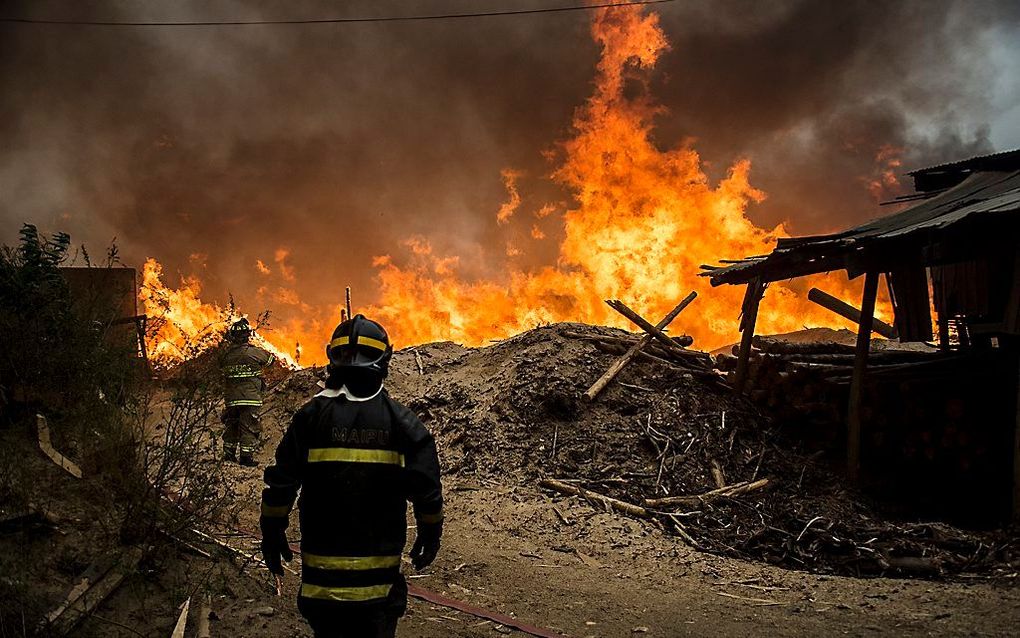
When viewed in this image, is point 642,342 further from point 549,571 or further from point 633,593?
point 633,593

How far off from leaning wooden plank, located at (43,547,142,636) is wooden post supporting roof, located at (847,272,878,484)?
901 centimetres

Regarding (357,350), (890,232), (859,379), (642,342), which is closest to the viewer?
(357,350)

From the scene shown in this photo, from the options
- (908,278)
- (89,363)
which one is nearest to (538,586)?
(89,363)

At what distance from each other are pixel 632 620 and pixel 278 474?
3694mm

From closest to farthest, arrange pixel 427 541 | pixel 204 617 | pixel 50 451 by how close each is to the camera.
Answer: pixel 427 541 < pixel 204 617 < pixel 50 451

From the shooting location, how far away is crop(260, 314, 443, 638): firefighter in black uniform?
305 cm

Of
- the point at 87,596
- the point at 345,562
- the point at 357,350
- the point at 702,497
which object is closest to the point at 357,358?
the point at 357,350

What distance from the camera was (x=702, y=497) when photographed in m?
8.85

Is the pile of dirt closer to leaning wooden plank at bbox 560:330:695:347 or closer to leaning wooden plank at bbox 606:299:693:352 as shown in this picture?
leaning wooden plank at bbox 560:330:695:347

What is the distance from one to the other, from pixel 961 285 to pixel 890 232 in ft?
14.5

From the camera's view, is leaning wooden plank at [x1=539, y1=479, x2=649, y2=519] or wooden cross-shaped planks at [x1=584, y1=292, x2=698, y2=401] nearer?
leaning wooden plank at [x1=539, y1=479, x2=649, y2=519]

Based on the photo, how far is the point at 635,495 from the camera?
356 inches

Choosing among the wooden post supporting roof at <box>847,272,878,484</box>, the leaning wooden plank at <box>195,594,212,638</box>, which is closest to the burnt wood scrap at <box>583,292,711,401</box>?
the wooden post supporting roof at <box>847,272,878,484</box>

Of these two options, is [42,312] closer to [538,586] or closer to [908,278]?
[538,586]
